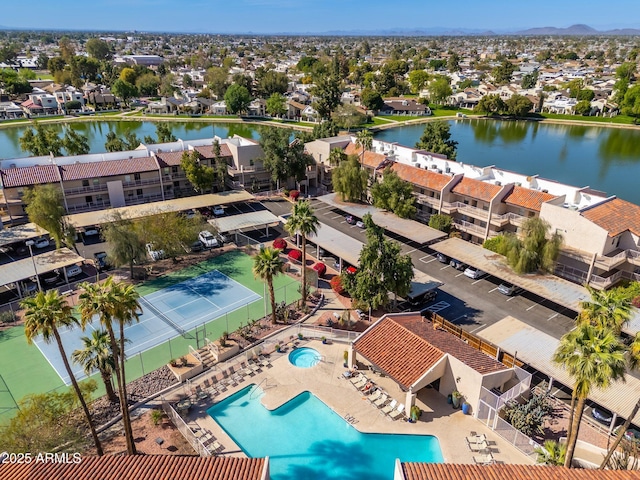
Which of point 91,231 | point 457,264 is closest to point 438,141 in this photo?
point 457,264

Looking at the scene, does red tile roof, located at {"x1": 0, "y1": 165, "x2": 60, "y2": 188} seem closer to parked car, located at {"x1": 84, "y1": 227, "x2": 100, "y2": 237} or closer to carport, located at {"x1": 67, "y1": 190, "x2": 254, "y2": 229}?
carport, located at {"x1": 67, "y1": 190, "x2": 254, "y2": 229}

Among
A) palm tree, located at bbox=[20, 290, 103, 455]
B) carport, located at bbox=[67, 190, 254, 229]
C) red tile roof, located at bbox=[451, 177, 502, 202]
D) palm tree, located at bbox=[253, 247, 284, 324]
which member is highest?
palm tree, located at bbox=[20, 290, 103, 455]

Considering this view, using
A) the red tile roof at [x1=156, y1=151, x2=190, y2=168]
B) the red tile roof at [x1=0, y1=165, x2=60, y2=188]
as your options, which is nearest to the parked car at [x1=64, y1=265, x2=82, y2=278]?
the red tile roof at [x1=0, y1=165, x2=60, y2=188]

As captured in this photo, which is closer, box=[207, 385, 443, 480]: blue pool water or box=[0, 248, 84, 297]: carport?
box=[207, 385, 443, 480]: blue pool water

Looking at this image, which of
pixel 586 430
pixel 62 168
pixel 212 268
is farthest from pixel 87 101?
pixel 586 430

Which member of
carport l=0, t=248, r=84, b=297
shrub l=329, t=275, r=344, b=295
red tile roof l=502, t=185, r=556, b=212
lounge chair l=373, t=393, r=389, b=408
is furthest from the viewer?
red tile roof l=502, t=185, r=556, b=212
